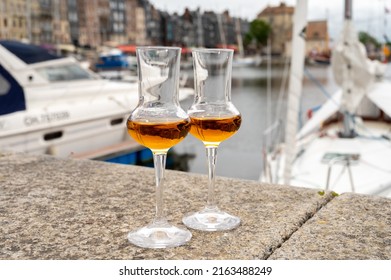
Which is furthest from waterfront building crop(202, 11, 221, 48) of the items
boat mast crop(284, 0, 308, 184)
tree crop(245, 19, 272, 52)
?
boat mast crop(284, 0, 308, 184)

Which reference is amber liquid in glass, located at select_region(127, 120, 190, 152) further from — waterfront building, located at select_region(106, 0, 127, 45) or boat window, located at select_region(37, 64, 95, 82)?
waterfront building, located at select_region(106, 0, 127, 45)

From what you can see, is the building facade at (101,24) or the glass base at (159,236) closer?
the glass base at (159,236)

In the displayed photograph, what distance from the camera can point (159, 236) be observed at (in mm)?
1729

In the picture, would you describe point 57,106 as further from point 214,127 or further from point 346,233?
point 346,233

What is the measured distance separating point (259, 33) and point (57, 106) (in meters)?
107

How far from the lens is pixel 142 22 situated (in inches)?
3836

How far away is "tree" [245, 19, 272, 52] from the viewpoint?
4446 inches

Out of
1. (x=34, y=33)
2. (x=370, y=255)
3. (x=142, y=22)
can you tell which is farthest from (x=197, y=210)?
(x=142, y=22)

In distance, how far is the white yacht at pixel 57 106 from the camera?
822cm

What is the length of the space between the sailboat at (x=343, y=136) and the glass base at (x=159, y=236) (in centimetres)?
580

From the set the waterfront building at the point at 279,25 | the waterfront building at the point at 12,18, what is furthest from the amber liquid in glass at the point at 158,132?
the waterfront building at the point at 279,25

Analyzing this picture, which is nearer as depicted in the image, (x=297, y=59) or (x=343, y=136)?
(x=297, y=59)

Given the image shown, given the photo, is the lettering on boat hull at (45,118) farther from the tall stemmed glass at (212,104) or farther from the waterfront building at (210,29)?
the waterfront building at (210,29)

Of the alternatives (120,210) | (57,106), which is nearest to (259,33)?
(57,106)
